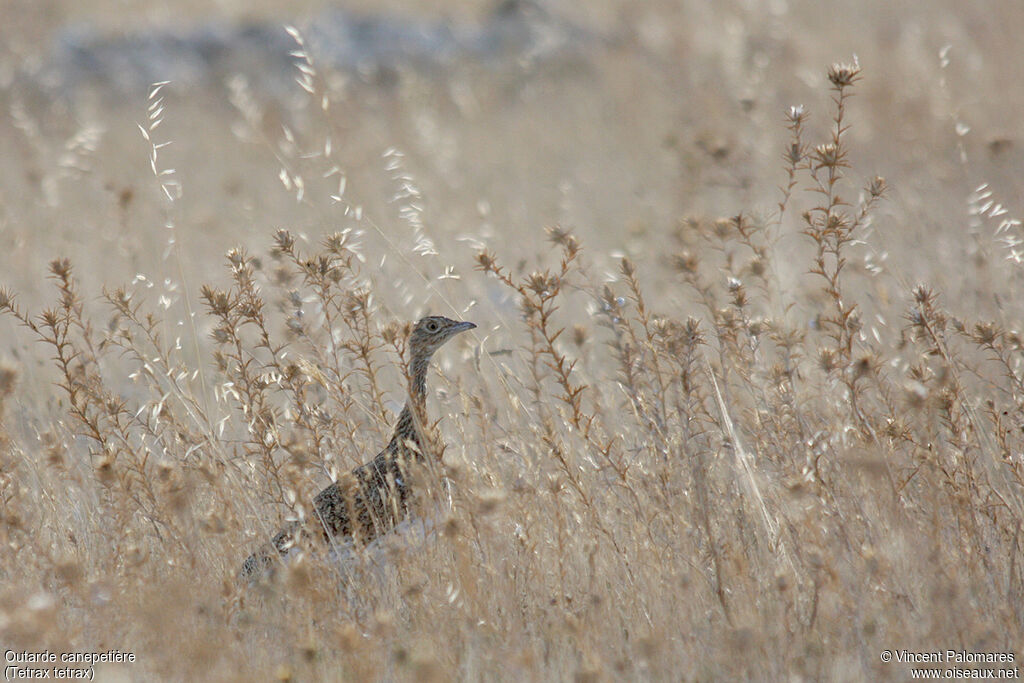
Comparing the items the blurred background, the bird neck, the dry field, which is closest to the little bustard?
the bird neck

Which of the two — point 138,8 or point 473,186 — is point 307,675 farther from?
point 138,8

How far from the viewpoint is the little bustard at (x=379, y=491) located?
3.66 metres

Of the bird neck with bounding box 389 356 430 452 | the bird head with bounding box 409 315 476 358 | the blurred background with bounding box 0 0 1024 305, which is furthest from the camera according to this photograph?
the blurred background with bounding box 0 0 1024 305

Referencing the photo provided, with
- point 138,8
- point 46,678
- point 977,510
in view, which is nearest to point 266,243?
point 46,678

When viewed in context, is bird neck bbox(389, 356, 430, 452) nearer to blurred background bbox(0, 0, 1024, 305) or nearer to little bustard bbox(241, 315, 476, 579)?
little bustard bbox(241, 315, 476, 579)

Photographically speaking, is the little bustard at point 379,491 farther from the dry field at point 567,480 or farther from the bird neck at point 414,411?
the dry field at point 567,480

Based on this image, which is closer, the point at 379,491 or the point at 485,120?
the point at 379,491

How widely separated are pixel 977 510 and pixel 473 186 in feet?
23.9

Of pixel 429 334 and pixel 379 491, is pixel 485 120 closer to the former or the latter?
pixel 429 334

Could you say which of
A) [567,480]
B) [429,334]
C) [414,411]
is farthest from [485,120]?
[414,411]

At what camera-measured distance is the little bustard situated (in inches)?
144

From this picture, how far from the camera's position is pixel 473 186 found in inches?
407

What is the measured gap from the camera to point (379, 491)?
13.0 feet

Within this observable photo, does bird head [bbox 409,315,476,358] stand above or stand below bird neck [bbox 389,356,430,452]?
above
